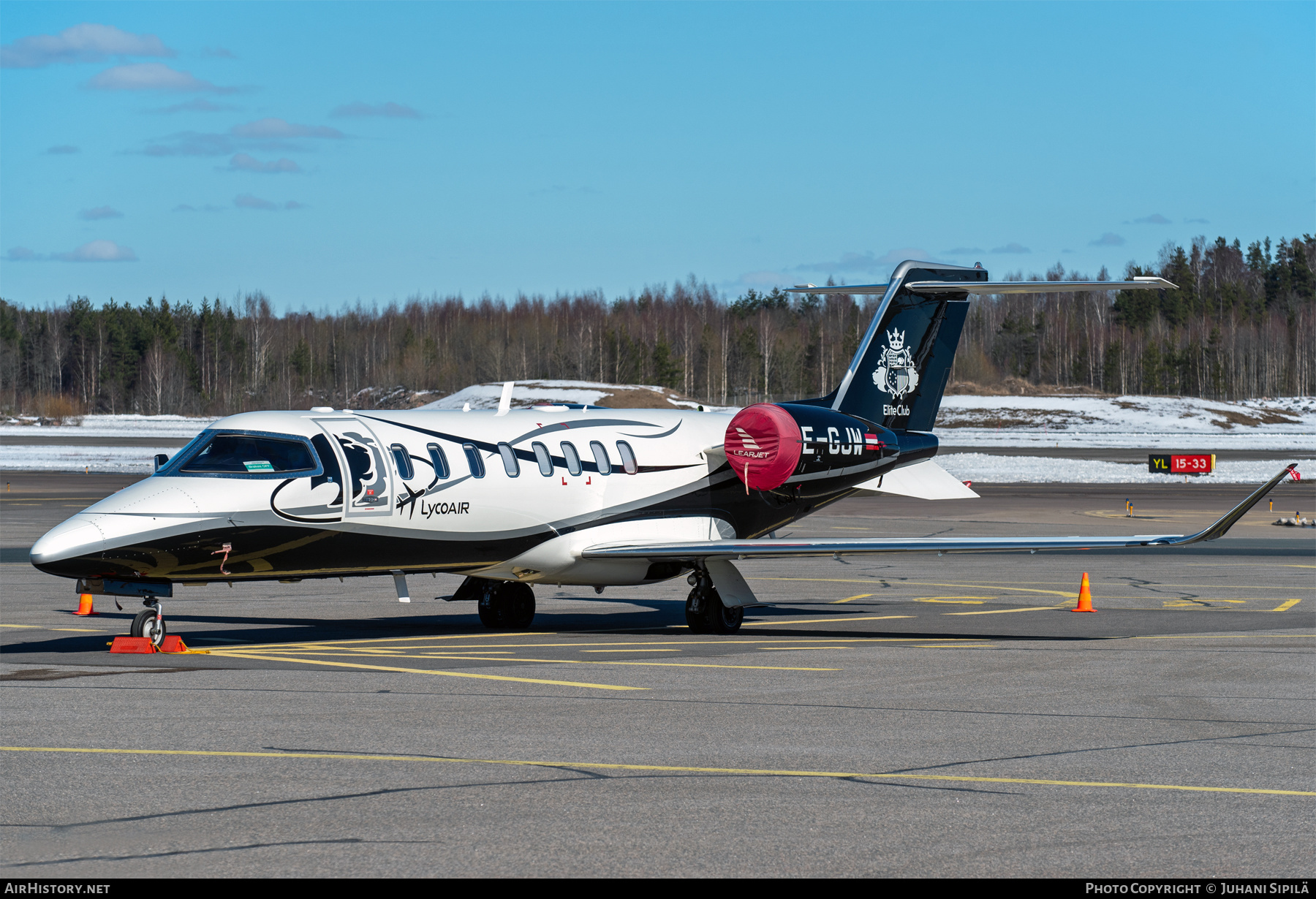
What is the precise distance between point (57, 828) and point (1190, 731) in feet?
29.0

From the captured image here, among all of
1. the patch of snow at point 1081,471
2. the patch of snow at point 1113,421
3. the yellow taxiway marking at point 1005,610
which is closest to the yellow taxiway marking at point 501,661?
the yellow taxiway marking at point 1005,610

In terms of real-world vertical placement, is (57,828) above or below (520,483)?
below

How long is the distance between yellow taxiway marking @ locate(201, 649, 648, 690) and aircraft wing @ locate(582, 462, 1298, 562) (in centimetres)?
405

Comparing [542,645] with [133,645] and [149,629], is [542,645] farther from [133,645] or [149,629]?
[133,645]

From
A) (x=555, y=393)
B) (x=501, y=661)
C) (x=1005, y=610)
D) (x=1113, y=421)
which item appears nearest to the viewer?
(x=501, y=661)

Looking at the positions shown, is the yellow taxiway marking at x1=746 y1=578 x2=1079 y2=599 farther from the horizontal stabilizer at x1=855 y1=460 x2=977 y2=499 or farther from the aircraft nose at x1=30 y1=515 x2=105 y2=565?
the aircraft nose at x1=30 y1=515 x2=105 y2=565

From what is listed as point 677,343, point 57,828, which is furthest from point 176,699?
point 677,343

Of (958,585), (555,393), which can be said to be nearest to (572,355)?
(555,393)

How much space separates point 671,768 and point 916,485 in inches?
565

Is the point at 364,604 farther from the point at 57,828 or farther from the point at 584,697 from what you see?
the point at 57,828

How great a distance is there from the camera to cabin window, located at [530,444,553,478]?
20375mm

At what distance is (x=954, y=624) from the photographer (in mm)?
21047

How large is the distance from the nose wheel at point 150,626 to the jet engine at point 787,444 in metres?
8.53

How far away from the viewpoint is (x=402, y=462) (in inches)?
749
